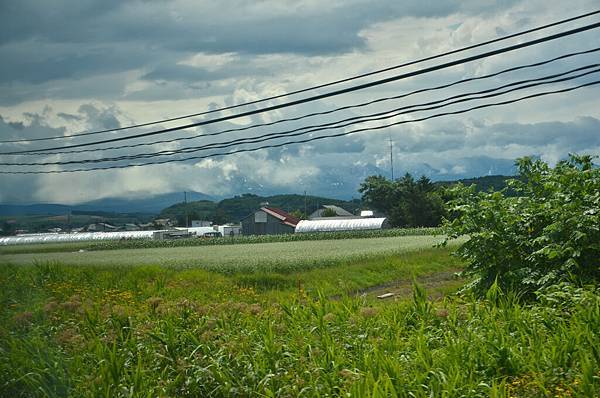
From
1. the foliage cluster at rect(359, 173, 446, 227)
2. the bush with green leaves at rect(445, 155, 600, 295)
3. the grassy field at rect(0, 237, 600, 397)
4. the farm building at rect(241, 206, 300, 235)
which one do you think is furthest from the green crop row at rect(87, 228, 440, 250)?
the grassy field at rect(0, 237, 600, 397)

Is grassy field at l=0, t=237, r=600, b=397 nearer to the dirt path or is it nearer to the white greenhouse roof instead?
the dirt path

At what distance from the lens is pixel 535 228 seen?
43.9 ft

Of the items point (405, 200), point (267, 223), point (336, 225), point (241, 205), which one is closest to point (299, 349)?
point (336, 225)

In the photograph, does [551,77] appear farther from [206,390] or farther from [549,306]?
[206,390]

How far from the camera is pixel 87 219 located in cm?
7606

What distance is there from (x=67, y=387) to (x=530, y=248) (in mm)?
8795

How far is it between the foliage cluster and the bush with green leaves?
194 ft

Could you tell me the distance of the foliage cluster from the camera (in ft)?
268

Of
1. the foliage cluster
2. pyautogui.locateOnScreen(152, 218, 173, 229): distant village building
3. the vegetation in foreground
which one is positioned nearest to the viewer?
the vegetation in foreground

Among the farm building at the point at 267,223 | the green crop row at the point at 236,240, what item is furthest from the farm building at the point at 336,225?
the green crop row at the point at 236,240

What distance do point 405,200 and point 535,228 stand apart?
70726mm

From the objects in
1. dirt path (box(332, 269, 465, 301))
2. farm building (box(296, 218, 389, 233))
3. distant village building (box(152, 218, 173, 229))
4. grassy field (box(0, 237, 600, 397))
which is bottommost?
dirt path (box(332, 269, 465, 301))

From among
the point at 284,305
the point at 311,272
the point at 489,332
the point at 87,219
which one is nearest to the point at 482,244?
the point at 284,305

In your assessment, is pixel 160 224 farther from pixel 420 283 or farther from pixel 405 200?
pixel 420 283
